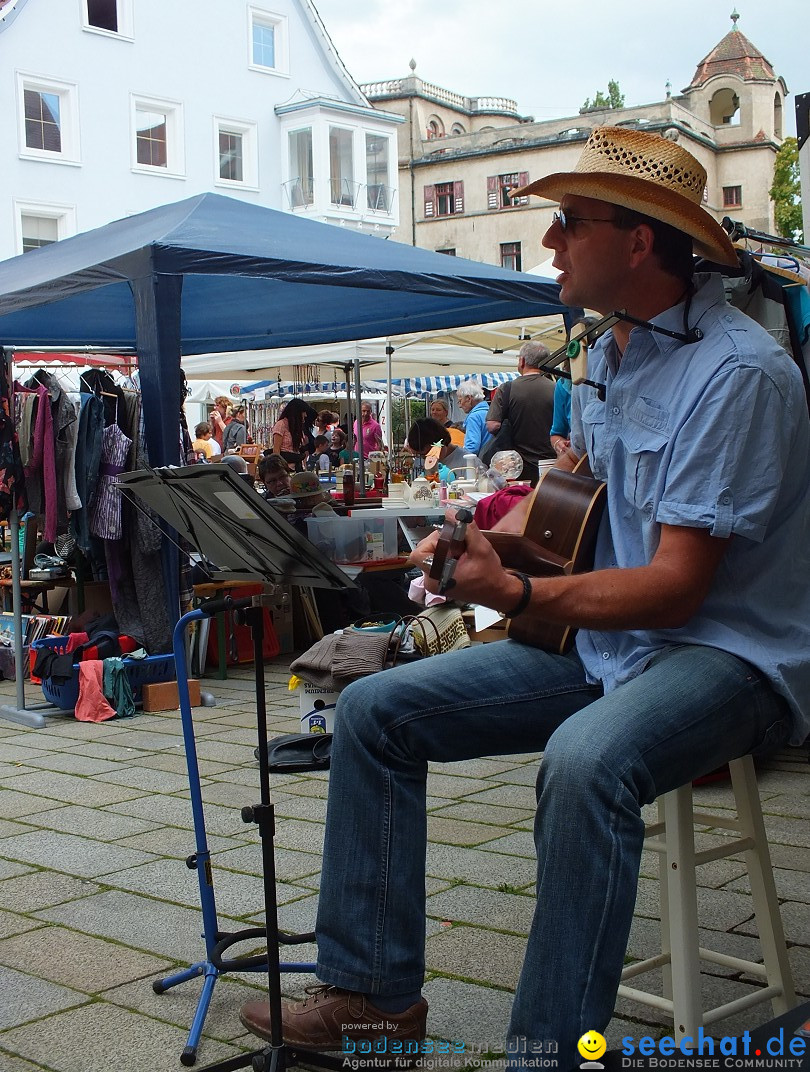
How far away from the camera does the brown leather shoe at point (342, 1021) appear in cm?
237

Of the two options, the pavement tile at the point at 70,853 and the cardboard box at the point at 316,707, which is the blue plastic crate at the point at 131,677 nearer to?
the cardboard box at the point at 316,707

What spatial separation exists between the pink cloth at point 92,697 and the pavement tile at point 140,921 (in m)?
3.04

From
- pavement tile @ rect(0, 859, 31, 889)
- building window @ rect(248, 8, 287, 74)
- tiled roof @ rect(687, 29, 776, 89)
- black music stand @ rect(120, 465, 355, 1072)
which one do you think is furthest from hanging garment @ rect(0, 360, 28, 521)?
tiled roof @ rect(687, 29, 776, 89)

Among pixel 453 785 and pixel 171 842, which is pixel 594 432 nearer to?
pixel 171 842

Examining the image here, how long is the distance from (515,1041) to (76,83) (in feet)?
93.9

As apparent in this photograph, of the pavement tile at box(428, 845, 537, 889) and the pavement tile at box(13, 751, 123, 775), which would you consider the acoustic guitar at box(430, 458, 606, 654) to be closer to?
the pavement tile at box(428, 845, 537, 889)

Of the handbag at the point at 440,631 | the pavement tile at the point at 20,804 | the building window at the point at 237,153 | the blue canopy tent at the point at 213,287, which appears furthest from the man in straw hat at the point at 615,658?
the building window at the point at 237,153

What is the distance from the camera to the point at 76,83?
27250 mm

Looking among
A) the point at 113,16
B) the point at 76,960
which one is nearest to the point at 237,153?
the point at 113,16

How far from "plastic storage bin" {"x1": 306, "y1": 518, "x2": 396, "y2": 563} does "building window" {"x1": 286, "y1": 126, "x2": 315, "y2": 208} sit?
26444 mm

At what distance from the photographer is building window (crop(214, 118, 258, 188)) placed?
31.0 metres

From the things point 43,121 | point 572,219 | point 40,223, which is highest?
point 43,121

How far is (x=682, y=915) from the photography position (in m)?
2.28

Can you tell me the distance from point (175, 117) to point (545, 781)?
3004 centimetres
